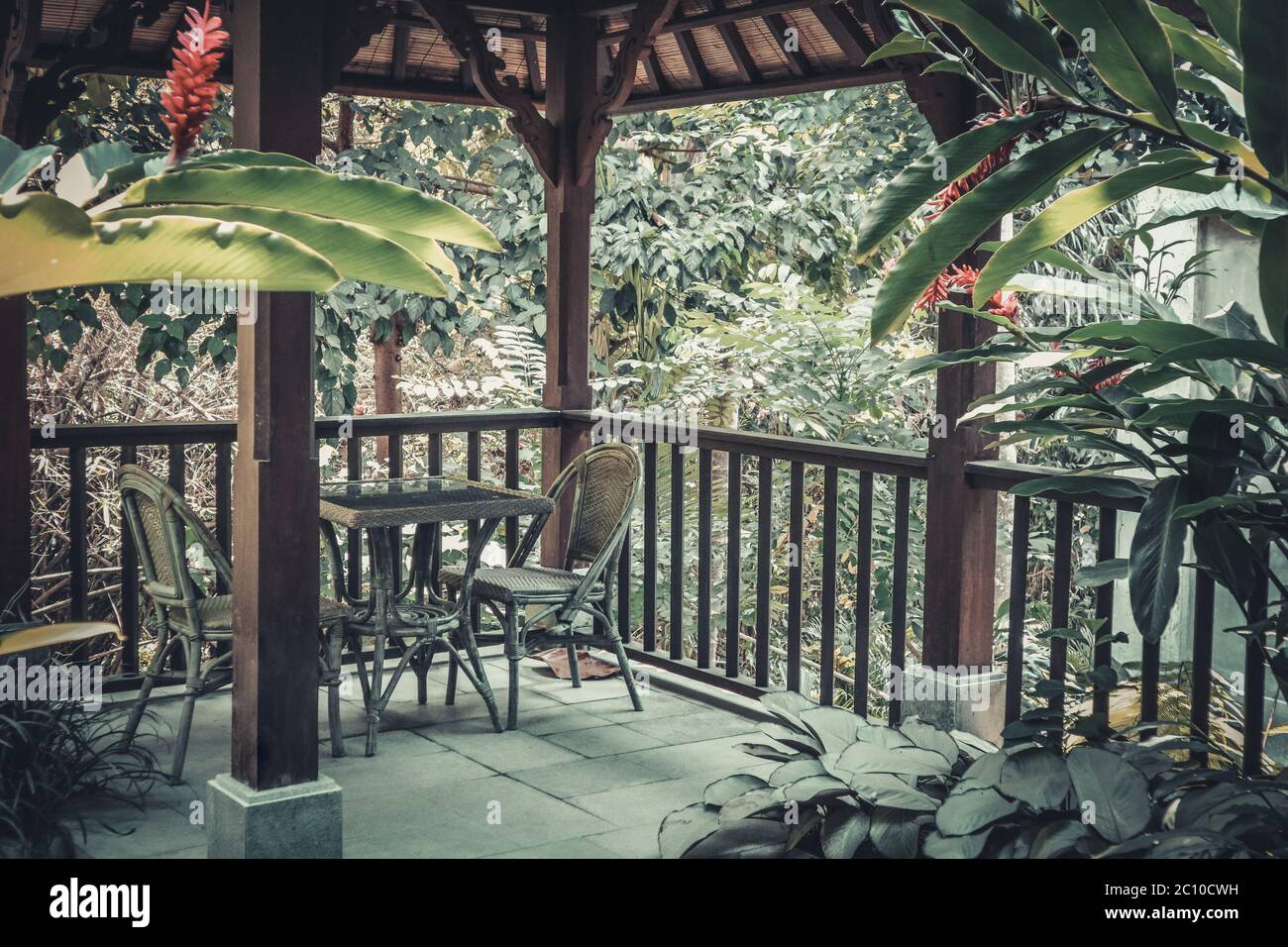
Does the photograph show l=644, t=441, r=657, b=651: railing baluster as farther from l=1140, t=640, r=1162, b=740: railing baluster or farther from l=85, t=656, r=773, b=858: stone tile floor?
l=1140, t=640, r=1162, b=740: railing baluster

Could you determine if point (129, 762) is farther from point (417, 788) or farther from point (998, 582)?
point (998, 582)

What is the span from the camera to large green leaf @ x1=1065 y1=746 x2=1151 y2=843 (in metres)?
2.87

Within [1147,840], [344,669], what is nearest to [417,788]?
[344,669]

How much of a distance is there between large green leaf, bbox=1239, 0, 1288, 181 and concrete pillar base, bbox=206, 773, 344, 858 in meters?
2.56

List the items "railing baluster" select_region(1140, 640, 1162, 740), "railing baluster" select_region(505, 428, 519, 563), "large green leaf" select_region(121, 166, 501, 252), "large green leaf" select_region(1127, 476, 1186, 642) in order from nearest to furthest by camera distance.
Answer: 1. "large green leaf" select_region(121, 166, 501, 252)
2. "large green leaf" select_region(1127, 476, 1186, 642)
3. "railing baluster" select_region(1140, 640, 1162, 740)
4. "railing baluster" select_region(505, 428, 519, 563)

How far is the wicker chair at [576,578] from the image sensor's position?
16.0 feet

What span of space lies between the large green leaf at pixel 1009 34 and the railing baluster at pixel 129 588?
3683 mm

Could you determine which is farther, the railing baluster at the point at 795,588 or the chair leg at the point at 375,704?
the railing baluster at the point at 795,588

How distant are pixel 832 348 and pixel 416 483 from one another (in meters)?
4.19

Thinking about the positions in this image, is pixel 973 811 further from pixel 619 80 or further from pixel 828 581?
pixel 619 80

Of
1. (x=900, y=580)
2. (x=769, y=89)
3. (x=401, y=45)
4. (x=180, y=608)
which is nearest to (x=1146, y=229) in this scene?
(x=900, y=580)

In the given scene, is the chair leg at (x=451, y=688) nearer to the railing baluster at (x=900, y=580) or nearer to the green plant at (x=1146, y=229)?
the railing baluster at (x=900, y=580)

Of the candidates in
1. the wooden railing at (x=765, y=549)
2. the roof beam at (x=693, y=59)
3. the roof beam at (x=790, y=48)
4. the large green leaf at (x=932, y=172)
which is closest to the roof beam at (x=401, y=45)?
the roof beam at (x=693, y=59)

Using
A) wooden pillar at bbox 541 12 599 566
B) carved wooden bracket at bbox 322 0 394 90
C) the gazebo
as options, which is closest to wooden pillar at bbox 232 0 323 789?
the gazebo
